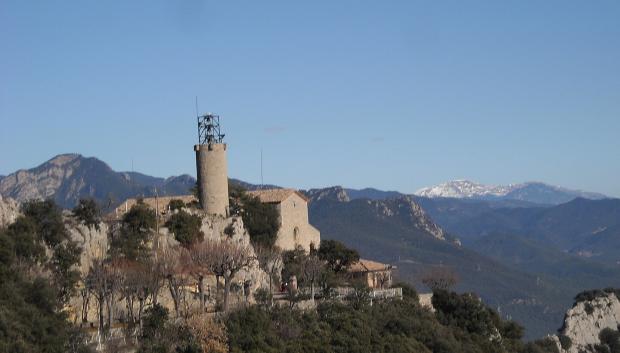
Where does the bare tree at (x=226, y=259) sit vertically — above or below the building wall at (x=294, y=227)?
below

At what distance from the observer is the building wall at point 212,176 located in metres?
63.7

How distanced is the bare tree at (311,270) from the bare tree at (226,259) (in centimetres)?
443

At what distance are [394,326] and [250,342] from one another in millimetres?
12492

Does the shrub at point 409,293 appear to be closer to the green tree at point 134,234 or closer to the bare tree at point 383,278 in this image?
the bare tree at point 383,278

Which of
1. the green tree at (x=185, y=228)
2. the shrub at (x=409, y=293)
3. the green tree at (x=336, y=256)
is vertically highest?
the green tree at (x=185, y=228)

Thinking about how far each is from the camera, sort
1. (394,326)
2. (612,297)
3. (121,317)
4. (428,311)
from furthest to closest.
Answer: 1. (612,297)
2. (428,311)
3. (394,326)
4. (121,317)

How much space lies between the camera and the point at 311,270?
5941 cm

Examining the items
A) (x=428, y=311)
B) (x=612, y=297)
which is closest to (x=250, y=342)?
(x=428, y=311)

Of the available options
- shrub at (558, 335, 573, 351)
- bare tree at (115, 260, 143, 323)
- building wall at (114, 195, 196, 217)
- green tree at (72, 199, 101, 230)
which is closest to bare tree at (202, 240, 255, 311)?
bare tree at (115, 260, 143, 323)

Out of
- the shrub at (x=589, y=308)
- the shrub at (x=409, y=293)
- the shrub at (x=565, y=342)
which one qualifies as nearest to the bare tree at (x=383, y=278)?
the shrub at (x=409, y=293)

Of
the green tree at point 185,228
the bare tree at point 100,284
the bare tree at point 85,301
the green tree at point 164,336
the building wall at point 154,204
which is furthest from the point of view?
the building wall at point 154,204

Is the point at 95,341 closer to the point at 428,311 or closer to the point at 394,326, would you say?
the point at 394,326

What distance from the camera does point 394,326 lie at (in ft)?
185

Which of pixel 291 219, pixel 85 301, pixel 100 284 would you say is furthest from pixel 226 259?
pixel 291 219
